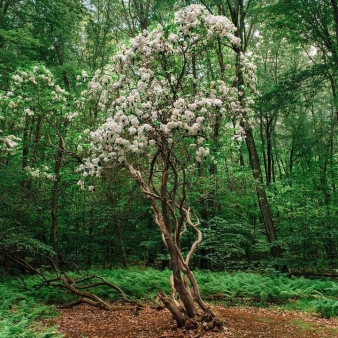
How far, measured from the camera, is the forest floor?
603 cm

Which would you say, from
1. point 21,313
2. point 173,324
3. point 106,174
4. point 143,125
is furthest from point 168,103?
point 21,313

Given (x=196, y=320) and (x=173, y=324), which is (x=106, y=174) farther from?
(x=196, y=320)

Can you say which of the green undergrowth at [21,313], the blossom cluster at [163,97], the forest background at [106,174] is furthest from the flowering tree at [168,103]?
the green undergrowth at [21,313]

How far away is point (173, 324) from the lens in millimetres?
6516

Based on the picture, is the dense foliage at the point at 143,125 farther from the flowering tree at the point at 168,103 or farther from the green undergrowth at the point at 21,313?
the green undergrowth at the point at 21,313

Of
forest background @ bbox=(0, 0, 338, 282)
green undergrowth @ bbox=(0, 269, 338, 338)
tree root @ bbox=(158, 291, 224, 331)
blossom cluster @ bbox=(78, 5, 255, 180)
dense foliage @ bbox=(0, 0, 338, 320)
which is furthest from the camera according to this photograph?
forest background @ bbox=(0, 0, 338, 282)

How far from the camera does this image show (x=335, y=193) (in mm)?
15820

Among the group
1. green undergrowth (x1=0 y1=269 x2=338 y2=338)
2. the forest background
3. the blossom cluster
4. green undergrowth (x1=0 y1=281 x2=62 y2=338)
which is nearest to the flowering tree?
the blossom cluster

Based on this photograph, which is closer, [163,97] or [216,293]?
[163,97]

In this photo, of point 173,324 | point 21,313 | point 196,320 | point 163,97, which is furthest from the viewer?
point 21,313

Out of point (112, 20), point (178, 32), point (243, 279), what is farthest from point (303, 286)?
point (112, 20)

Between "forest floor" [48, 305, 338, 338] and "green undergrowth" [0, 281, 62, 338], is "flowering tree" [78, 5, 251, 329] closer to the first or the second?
"forest floor" [48, 305, 338, 338]

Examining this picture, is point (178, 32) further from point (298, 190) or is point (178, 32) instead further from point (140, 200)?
point (298, 190)

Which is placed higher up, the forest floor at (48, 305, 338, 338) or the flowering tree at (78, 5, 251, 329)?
the flowering tree at (78, 5, 251, 329)
